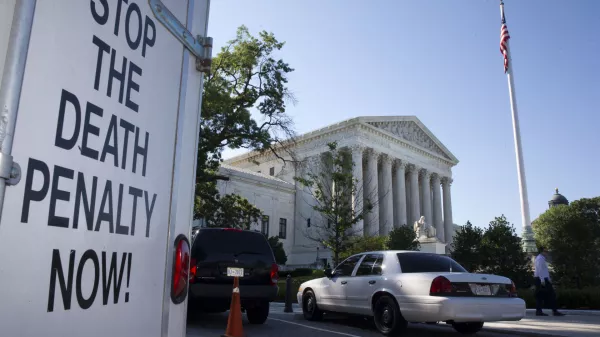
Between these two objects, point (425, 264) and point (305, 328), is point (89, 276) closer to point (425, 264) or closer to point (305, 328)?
point (425, 264)

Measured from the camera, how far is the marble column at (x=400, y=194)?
56.8 meters

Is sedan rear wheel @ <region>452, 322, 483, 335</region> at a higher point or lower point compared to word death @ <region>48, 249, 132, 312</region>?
lower

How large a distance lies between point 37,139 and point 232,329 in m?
6.16

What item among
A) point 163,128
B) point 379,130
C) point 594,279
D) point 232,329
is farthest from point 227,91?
point 379,130

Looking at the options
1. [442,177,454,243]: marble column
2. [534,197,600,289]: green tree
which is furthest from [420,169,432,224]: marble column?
[534,197,600,289]: green tree

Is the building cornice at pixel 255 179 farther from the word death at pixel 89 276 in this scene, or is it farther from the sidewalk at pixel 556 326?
the word death at pixel 89 276

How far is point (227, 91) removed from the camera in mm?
22312

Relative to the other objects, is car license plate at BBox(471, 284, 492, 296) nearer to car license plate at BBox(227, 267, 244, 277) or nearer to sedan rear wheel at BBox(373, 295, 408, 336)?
sedan rear wheel at BBox(373, 295, 408, 336)

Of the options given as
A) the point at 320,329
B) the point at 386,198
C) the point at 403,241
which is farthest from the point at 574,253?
the point at 320,329

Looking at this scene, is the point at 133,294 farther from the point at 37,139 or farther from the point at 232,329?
the point at 232,329

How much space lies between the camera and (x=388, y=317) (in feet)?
26.8

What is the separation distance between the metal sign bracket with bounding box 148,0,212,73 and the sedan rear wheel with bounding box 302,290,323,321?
8.59 metres

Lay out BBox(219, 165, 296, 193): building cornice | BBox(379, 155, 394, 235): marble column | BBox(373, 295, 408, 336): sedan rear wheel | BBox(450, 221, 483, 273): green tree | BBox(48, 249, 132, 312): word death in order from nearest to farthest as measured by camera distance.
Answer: BBox(48, 249, 132, 312): word death
BBox(373, 295, 408, 336): sedan rear wheel
BBox(450, 221, 483, 273): green tree
BBox(219, 165, 296, 193): building cornice
BBox(379, 155, 394, 235): marble column

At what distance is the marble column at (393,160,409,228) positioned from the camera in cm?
5681
